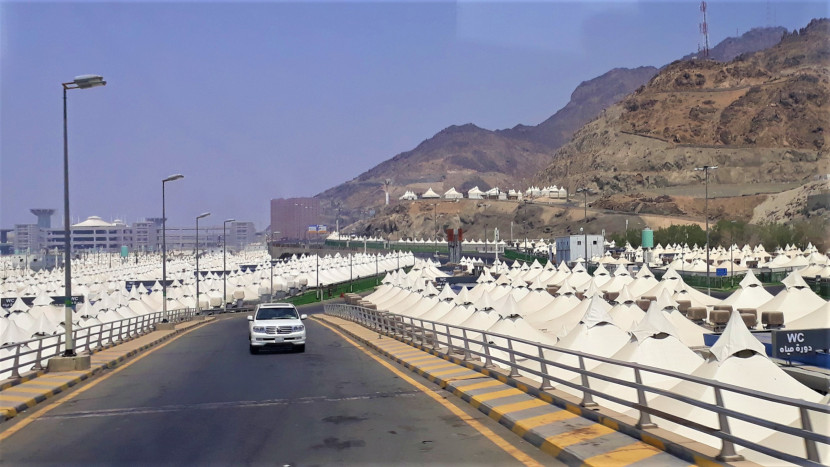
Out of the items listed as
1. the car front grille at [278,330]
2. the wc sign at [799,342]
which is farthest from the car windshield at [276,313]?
the wc sign at [799,342]

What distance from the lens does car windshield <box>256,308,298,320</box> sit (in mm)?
32562

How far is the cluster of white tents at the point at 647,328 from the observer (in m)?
22.0

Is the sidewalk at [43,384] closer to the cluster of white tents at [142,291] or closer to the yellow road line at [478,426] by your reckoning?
the cluster of white tents at [142,291]

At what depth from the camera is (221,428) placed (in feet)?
49.3

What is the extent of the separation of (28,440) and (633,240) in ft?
450

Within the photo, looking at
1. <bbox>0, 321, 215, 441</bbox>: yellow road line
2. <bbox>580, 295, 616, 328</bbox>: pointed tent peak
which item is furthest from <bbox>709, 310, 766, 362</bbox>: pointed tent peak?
<bbox>0, 321, 215, 441</bbox>: yellow road line

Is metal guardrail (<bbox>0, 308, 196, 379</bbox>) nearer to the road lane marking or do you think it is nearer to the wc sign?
the road lane marking

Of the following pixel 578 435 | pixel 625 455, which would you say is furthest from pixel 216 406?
pixel 625 455

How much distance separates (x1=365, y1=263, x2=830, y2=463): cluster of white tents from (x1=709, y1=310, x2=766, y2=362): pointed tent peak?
3cm

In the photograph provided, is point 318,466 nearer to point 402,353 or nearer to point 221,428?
point 221,428

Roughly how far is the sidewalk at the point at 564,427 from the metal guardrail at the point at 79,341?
10761 millimetres

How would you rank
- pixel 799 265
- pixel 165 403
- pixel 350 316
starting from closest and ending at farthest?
pixel 165 403, pixel 350 316, pixel 799 265

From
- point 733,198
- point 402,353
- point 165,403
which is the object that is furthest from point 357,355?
point 733,198

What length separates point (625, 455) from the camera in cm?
1137
